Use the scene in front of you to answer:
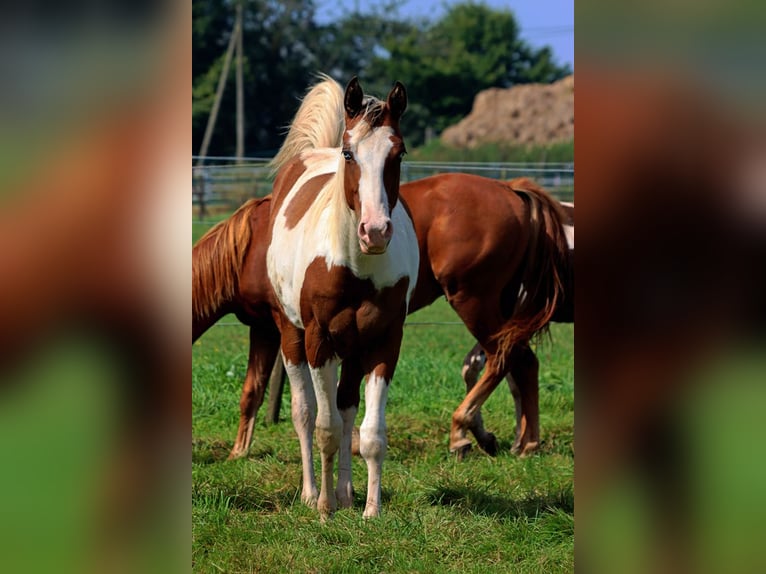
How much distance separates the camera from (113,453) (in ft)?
3.50

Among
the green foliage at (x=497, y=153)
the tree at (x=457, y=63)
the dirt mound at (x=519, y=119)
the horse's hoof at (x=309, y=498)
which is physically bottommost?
the horse's hoof at (x=309, y=498)

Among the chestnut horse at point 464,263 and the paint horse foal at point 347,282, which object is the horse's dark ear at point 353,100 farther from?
the chestnut horse at point 464,263

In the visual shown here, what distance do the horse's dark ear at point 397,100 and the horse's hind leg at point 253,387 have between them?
2.43 metres

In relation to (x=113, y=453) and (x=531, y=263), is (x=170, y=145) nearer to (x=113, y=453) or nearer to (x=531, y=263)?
(x=113, y=453)

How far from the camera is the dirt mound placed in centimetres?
3591

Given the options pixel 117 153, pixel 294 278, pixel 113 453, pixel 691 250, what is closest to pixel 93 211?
pixel 117 153

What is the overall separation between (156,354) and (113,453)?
14cm

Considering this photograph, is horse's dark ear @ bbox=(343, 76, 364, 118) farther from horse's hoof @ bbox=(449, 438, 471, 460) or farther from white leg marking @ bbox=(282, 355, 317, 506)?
horse's hoof @ bbox=(449, 438, 471, 460)

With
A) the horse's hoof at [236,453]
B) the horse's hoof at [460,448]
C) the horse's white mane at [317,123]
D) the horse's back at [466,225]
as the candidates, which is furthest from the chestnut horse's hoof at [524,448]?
the horse's white mane at [317,123]

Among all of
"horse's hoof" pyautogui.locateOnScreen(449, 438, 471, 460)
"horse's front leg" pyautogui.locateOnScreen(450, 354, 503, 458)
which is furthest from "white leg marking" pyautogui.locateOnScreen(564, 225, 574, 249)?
"horse's hoof" pyautogui.locateOnScreen(449, 438, 471, 460)

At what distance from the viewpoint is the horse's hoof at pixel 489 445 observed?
5.60 m

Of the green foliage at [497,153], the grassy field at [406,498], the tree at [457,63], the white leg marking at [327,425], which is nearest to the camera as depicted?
the grassy field at [406,498]

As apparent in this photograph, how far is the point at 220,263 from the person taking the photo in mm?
5453

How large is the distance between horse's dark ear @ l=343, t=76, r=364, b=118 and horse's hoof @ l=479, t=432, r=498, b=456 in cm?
271
